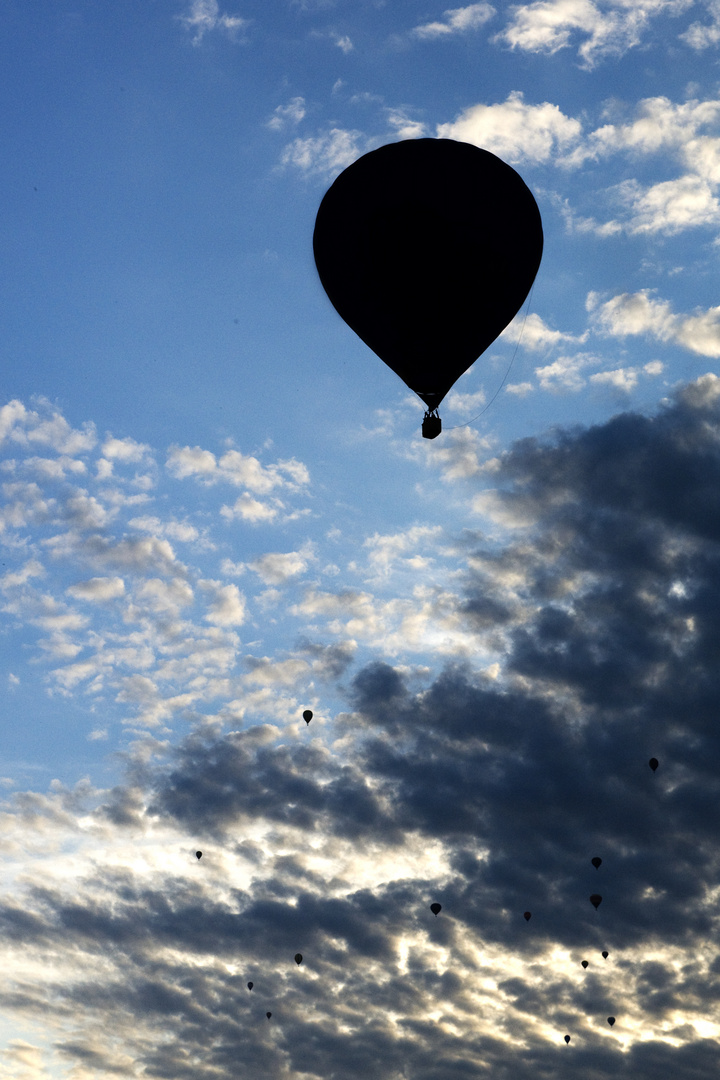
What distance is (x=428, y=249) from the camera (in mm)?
27156

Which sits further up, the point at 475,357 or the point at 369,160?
the point at 369,160

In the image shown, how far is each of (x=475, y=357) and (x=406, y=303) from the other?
2.65 m

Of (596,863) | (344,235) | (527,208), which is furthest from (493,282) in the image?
(596,863)

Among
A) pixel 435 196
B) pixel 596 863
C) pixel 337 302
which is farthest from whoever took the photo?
pixel 596 863

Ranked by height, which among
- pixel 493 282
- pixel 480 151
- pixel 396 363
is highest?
pixel 480 151

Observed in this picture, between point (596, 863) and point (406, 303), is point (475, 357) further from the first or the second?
point (596, 863)

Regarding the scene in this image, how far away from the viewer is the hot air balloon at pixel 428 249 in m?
26.9

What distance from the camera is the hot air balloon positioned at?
88.2ft

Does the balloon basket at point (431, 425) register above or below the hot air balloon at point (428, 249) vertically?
below

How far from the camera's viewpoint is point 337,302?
2856 centimetres

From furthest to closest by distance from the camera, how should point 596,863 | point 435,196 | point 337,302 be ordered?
1. point 596,863
2. point 337,302
3. point 435,196

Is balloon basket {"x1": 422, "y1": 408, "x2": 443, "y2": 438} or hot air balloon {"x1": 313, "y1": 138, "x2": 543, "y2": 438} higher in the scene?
hot air balloon {"x1": 313, "y1": 138, "x2": 543, "y2": 438}

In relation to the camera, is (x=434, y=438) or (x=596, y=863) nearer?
(x=434, y=438)

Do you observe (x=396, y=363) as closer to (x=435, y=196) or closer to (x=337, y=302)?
(x=337, y=302)
